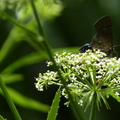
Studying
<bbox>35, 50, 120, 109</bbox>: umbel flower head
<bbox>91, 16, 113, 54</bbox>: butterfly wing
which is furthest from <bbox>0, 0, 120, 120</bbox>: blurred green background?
<bbox>35, 50, 120, 109</bbox>: umbel flower head

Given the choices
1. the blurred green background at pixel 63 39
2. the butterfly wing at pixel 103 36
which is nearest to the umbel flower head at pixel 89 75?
the butterfly wing at pixel 103 36

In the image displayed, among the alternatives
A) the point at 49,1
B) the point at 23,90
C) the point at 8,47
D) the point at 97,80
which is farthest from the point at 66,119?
the point at 49,1

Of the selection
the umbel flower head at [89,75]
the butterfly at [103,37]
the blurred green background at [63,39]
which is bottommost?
the umbel flower head at [89,75]

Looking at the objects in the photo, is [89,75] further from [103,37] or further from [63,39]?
[63,39]

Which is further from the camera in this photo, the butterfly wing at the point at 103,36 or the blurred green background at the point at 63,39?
the blurred green background at the point at 63,39

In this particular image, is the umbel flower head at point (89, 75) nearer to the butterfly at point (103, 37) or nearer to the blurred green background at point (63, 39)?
the butterfly at point (103, 37)

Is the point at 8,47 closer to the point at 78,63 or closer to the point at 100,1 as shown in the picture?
the point at 78,63

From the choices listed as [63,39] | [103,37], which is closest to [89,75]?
[103,37]

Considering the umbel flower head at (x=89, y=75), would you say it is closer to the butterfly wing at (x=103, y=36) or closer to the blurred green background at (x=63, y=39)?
the butterfly wing at (x=103, y=36)

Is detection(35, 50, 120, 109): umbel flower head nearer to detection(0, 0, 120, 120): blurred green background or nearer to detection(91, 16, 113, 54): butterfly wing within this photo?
detection(91, 16, 113, 54): butterfly wing

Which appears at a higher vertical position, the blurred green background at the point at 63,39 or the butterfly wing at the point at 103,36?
the blurred green background at the point at 63,39
